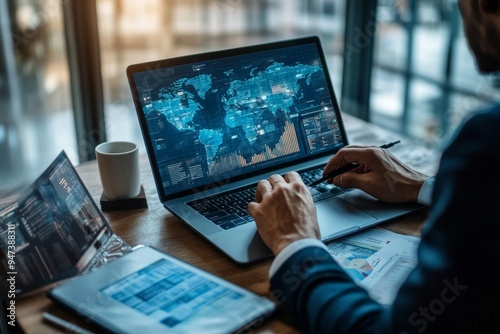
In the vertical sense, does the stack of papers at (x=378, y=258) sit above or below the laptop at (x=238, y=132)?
below

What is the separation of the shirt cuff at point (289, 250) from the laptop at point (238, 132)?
0.15 meters

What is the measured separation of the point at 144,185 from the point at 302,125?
42 centimetres

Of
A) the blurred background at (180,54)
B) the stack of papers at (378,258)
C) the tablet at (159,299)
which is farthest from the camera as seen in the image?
the blurred background at (180,54)

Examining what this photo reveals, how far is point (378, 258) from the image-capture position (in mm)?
1149

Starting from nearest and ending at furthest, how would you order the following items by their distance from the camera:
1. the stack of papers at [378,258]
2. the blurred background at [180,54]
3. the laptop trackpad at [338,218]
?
the stack of papers at [378,258], the laptop trackpad at [338,218], the blurred background at [180,54]

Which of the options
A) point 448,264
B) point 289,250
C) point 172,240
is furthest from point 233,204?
point 448,264

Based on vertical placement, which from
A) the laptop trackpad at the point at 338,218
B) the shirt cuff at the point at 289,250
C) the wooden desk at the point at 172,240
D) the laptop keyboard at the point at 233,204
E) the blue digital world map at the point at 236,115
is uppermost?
the blue digital world map at the point at 236,115

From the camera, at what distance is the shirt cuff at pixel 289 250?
1.03m

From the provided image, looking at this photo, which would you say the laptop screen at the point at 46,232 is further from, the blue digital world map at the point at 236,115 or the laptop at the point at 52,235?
the blue digital world map at the point at 236,115

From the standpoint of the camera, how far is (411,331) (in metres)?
0.86

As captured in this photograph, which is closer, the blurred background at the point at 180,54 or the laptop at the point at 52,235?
the laptop at the point at 52,235

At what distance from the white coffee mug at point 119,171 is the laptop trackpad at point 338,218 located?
0.42m

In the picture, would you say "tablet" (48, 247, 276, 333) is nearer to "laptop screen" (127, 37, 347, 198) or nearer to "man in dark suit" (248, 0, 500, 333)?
"man in dark suit" (248, 0, 500, 333)

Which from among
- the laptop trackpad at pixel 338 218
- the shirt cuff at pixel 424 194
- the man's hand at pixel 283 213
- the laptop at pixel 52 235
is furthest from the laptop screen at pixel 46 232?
the shirt cuff at pixel 424 194
